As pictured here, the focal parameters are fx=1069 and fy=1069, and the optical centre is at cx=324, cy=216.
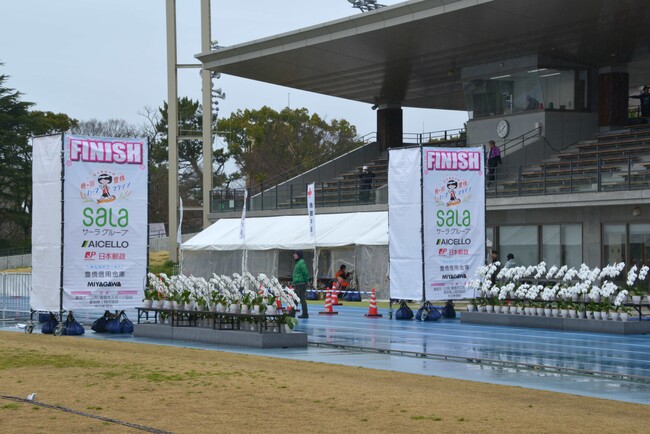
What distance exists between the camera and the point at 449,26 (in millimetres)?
41969

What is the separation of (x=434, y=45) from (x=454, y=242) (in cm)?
1825

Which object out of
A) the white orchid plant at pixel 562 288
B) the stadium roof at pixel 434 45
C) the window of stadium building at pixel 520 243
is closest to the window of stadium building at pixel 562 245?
the window of stadium building at pixel 520 243

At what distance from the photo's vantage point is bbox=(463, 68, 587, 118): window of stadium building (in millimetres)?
46875

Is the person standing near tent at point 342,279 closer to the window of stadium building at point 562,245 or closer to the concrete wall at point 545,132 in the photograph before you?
the window of stadium building at point 562,245

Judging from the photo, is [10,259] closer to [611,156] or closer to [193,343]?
[611,156]

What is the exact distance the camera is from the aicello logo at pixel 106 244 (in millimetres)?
24406

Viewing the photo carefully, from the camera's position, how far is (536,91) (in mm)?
46906

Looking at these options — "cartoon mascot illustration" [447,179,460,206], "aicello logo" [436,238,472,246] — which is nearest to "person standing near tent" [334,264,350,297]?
"aicello logo" [436,238,472,246]

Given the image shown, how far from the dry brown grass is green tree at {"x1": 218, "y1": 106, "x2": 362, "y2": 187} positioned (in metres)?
75.8

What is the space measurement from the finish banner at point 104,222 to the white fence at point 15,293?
7374 mm

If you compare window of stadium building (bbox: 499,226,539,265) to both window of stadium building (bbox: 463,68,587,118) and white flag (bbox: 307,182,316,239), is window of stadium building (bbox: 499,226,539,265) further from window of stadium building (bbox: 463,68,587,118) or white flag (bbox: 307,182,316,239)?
window of stadium building (bbox: 463,68,587,118)

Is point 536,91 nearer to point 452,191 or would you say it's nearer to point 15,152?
point 452,191

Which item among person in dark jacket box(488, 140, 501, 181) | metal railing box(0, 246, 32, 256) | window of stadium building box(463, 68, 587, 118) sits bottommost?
metal railing box(0, 246, 32, 256)

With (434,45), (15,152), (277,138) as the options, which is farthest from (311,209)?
(277,138)
